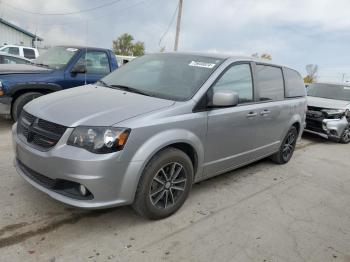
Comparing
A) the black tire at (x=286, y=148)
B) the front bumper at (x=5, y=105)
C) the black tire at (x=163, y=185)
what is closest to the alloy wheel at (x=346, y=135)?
the black tire at (x=286, y=148)

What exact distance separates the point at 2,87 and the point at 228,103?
4375 millimetres

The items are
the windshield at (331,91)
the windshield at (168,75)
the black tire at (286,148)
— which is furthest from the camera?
the windshield at (331,91)

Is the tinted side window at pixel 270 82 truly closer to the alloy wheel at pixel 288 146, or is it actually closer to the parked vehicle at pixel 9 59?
the alloy wheel at pixel 288 146

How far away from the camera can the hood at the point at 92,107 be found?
299cm

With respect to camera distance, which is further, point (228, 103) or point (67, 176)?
point (228, 103)

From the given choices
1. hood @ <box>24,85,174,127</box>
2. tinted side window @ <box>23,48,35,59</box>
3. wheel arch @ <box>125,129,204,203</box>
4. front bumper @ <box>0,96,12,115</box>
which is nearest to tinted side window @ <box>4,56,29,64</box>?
front bumper @ <box>0,96,12,115</box>

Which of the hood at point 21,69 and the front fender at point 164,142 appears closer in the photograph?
the front fender at point 164,142

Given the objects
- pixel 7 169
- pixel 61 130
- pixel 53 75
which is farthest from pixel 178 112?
pixel 53 75

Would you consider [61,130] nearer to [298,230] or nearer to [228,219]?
[228,219]

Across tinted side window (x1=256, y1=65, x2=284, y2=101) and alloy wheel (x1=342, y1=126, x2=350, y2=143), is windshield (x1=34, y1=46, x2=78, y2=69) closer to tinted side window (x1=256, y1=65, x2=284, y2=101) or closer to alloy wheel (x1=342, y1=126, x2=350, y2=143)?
tinted side window (x1=256, y1=65, x2=284, y2=101)

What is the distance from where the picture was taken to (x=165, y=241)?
3.10 metres

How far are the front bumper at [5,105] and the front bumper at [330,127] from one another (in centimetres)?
700

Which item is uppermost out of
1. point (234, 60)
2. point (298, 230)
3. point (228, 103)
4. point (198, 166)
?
point (234, 60)

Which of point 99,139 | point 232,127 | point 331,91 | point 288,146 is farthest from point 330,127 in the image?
point 99,139
